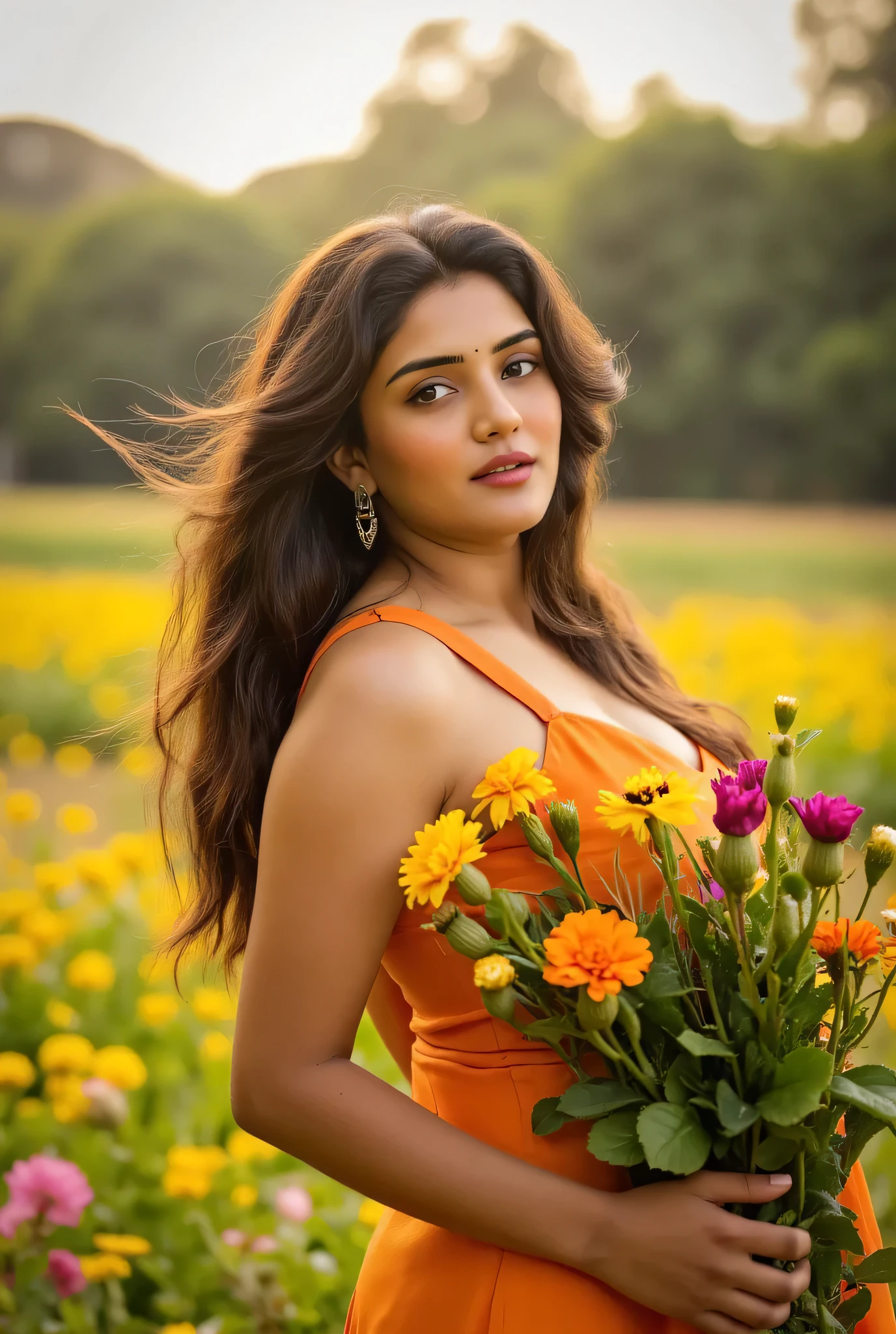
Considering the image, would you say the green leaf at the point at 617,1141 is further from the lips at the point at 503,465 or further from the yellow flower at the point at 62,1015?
the yellow flower at the point at 62,1015

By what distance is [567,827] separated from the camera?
0.86m

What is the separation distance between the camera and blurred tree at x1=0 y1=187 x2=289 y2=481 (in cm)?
343

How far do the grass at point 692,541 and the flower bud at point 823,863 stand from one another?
8.28 ft

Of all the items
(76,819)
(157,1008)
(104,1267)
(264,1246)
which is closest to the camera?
(104,1267)

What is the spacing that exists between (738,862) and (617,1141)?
0.87ft

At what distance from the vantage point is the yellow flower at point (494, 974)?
0.77 m

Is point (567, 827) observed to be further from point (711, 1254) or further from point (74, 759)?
point (74, 759)

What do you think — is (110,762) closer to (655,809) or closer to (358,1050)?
(358,1050)

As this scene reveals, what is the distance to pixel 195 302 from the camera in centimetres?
358

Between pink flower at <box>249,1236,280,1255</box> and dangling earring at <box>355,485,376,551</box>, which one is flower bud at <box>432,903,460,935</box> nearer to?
dangling earring at <box>355,485,376,551</box>

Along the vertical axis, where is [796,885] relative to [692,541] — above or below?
below

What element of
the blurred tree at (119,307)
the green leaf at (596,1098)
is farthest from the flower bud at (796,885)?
the blurred tree at (119,307)

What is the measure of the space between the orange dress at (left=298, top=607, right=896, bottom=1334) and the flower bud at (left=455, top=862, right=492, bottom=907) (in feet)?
0.59

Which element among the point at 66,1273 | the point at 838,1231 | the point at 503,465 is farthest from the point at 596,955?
the point at 66,1273
